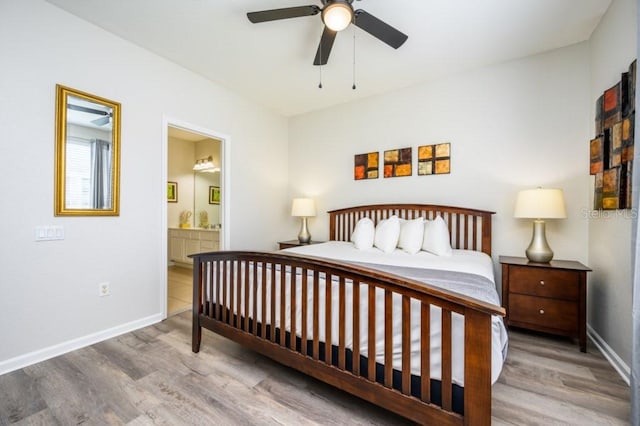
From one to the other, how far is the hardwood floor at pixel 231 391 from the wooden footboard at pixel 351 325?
230 millimetres

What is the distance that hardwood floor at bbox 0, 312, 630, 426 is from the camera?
4.90 ft

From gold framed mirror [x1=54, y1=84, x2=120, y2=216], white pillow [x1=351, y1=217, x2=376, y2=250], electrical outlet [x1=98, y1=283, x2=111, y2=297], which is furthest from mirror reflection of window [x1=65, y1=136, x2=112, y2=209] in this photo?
white pillow [x1=351, y1=217, x2=376, y2=250]

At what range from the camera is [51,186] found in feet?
7.01

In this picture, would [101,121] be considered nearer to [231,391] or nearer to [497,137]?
[231,391]

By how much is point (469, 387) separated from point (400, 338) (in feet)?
1.04

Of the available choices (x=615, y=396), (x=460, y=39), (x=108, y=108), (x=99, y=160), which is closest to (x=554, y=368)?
(x=615, y=396)

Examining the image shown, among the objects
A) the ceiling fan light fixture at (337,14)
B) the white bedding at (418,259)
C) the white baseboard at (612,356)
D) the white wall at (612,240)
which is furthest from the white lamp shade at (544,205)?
the ceiling fan light fixture at (337,14)

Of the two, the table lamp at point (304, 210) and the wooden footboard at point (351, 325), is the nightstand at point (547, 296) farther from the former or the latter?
the table lamp at point (304, 210)

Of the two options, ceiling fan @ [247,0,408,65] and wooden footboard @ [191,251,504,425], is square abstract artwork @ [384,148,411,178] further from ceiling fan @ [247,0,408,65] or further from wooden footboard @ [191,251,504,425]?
wooden footboard @ [191,251,504,425]

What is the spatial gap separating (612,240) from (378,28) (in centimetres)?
236

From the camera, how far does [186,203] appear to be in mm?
5781

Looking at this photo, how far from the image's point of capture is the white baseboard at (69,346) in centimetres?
195

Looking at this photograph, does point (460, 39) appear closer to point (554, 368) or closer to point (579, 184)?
point (579, 184)

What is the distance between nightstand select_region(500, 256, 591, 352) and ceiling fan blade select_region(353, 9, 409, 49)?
2.08 m
